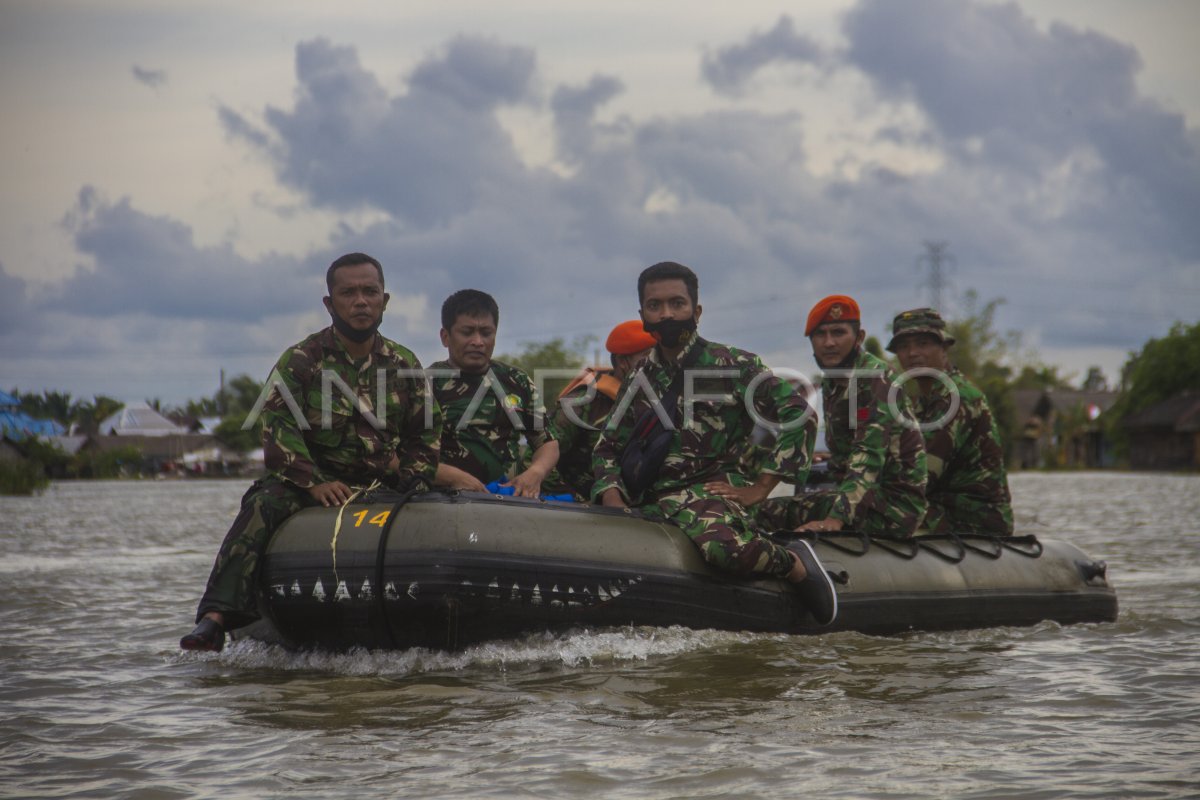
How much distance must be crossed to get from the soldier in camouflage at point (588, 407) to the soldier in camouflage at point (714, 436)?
42.9 inches

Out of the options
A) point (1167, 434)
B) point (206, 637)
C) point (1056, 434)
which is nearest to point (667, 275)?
point (206, 637)

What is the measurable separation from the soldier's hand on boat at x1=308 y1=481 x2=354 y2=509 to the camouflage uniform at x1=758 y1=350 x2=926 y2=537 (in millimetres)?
2524

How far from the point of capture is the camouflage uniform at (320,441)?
19.5 feet

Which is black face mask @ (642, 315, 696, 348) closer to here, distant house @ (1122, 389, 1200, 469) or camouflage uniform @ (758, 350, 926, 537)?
camouflage uniform @ (758, 350, 926, 537)

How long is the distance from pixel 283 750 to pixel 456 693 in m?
1.06

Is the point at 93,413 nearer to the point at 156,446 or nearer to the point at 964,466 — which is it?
the point at 156,446

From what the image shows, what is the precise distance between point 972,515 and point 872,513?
1084 millimetres

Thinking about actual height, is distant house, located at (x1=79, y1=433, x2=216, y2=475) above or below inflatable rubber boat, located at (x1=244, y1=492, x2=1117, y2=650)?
above

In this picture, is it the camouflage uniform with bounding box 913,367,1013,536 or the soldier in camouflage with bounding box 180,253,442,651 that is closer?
the soldier in camouflage with bounding box 180,253,442,651

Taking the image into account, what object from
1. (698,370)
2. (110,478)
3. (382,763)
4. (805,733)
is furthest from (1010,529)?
(110,478)

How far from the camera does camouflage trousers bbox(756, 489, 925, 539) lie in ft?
24.3

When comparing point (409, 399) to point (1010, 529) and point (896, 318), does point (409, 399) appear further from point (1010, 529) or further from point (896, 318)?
point (1010, 529)

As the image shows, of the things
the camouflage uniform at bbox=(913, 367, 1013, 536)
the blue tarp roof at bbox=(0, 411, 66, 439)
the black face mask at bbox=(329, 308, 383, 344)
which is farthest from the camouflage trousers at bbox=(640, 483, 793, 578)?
the blue tarp roof at bbox=(0, 411, 66, 439)

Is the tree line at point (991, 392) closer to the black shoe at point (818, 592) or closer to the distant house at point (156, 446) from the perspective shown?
the distant house at point (156, 446)
